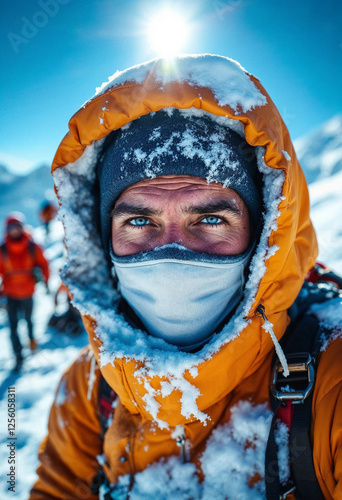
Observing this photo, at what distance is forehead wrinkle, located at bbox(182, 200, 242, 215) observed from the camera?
125cm

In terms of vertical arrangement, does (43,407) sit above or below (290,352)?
below

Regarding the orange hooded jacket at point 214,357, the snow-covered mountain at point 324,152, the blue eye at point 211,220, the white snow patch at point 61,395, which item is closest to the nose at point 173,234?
the blue eye at point 211,220

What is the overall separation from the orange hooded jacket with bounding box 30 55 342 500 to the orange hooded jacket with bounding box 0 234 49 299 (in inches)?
138

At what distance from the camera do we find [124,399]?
122 cm

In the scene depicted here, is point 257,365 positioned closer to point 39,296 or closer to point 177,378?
point 177,378

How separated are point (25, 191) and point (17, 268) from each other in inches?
1913

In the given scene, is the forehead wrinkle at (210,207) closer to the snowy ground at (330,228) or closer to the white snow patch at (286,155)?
the white snow patch at (286,155)

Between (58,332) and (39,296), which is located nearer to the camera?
(58,332)

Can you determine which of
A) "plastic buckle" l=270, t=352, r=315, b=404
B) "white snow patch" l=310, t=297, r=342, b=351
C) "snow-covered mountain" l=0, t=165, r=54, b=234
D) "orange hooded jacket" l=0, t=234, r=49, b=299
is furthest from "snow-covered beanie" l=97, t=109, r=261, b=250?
"snow-covered mountain" l=0, t=165, r=54, b=234

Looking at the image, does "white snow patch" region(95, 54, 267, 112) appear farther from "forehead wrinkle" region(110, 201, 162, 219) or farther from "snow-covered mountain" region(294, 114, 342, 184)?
"snow-covered mountain" region(294, 114, 342, 184)

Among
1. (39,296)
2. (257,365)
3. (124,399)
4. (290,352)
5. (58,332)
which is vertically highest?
(290,352)

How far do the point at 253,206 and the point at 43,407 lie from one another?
333 centimetres

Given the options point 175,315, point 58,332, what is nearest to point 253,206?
point 175,315

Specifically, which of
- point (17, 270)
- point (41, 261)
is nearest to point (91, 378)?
point (17, 270)
